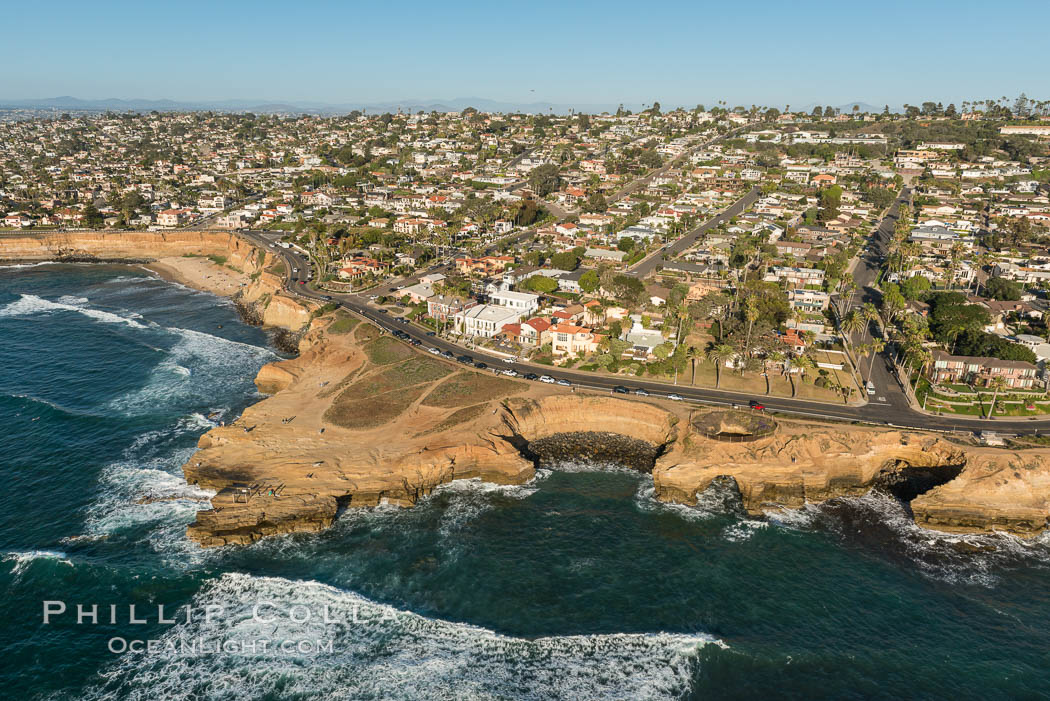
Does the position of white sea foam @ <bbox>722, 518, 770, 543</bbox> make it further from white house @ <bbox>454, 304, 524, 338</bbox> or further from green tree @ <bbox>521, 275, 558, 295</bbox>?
green tree @ <bbox>521, 275, 558, 295</bbox>

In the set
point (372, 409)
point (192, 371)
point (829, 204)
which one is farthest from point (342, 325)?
point (829, 204)

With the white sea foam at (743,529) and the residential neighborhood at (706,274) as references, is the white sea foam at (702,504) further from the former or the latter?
the residential neighborhood at (706,274)

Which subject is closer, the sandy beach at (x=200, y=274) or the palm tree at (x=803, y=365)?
the palm tree at (x=803, y=365)

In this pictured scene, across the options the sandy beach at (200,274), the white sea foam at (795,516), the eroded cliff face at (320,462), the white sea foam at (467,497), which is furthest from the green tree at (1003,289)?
the sandy beach at (200,274)

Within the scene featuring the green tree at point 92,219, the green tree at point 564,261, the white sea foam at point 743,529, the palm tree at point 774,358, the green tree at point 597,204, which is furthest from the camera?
the green tree at point 597,204

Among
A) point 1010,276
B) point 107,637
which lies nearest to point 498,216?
point 1010,276
